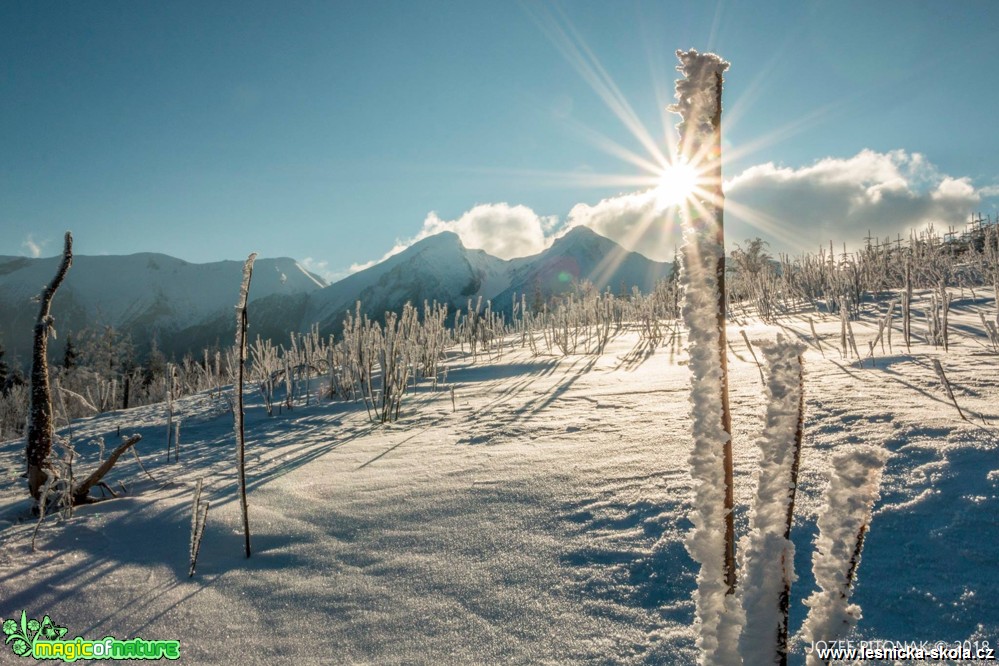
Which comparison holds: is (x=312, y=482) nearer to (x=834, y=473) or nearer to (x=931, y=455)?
(x=834, y=473)

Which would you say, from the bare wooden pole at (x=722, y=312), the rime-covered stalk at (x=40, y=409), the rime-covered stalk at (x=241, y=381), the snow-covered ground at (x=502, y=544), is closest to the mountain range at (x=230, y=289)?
the snow-covered ground at (x=502, y=544)

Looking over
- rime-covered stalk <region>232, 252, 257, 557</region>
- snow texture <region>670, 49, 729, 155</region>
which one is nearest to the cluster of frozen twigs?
snow texture <region>670, 49, 729, 155</region>

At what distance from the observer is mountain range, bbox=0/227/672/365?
101 m

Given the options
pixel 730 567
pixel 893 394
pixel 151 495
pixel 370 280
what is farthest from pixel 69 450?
pixel 370 280

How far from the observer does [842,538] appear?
52 cm

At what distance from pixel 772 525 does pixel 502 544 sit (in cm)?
103

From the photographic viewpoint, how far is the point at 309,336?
701cm

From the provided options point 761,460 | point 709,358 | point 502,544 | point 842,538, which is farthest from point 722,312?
point 502,544

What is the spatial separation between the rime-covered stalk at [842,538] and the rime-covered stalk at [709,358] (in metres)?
0.09

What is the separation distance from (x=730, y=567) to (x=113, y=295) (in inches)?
5632

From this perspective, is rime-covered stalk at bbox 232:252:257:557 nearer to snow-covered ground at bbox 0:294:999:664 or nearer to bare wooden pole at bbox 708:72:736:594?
snow-covered ground at bbox 0:294:999:664

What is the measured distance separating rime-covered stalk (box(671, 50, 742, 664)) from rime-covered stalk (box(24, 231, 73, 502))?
2.47 metres

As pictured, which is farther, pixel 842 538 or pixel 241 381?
pixel 241 381

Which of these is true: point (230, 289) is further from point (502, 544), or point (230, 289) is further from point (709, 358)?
point (709, 358)
